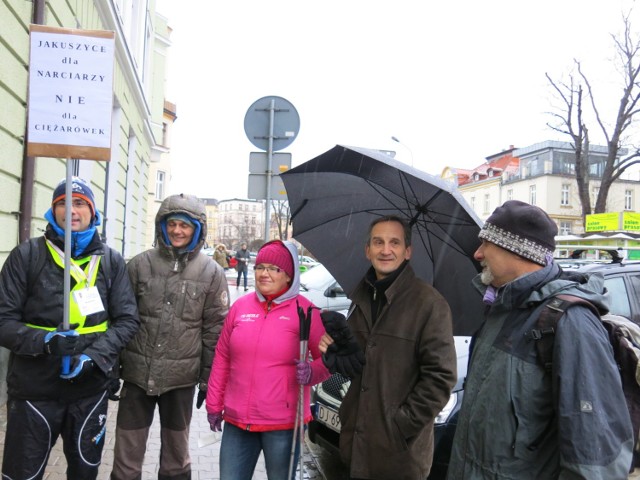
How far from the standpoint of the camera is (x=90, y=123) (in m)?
2.97

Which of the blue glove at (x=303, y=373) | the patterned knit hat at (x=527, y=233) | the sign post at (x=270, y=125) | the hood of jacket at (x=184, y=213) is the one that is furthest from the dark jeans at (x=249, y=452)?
the sign post at (x=270, y=125)

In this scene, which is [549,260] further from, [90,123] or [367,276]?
[90,123]

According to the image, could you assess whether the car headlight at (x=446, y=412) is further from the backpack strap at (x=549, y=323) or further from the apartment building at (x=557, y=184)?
the apartment building at (x=557, y=184)

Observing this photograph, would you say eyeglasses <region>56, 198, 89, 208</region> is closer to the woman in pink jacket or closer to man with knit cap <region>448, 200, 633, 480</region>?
the woman in pink jacket

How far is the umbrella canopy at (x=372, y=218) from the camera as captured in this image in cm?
285

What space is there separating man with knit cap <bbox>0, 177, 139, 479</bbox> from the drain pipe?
2694mm

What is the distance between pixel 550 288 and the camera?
74.7 inches

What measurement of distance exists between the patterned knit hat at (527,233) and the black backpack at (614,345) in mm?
236

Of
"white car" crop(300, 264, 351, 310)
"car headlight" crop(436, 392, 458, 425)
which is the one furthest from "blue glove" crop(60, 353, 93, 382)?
"white car" crop(300, 264, 351, 310)

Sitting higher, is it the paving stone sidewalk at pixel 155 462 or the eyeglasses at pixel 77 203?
the eyeglasses at pixel 77 203

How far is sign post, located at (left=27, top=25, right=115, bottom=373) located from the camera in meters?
2.89

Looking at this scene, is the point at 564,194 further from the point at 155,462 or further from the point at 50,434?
the point at 50,434

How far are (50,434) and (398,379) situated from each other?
187 centimetres

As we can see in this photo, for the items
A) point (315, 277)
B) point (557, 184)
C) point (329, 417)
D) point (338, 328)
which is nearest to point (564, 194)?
point (557, 184)
